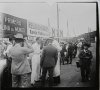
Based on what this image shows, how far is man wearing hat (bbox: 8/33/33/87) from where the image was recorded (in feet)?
13.5

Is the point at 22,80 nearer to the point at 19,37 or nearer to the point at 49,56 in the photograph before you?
the point at 49,56

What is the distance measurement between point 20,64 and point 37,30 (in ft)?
2.22

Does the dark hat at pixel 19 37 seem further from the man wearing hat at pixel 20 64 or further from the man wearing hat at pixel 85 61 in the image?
the man wearing hat at pixel 85 61

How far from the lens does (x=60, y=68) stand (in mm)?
4102

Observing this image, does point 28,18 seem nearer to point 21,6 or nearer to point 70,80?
point 21,6

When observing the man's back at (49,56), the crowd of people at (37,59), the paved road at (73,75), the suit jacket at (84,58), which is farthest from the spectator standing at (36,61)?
the suit jacket at (84,58)

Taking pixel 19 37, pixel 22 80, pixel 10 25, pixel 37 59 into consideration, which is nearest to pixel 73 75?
pixel 37 59

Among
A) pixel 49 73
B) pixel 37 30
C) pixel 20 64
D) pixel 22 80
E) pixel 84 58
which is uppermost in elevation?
pixel 37 30

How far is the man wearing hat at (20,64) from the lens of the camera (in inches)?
162

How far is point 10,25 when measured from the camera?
415 centimetres

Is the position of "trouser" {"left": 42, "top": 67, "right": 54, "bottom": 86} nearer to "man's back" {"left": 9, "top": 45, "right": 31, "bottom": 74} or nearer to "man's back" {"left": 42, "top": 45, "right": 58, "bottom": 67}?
"man's back" {"left": 42, "top": 45, "right": 58, "bottom": 67}

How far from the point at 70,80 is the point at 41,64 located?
576 mm

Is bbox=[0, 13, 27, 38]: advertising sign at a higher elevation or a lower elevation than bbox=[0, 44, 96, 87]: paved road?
higher

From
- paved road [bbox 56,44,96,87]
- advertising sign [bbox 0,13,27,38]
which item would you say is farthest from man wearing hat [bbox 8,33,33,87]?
paved road [bbox 56,44,96,87]
